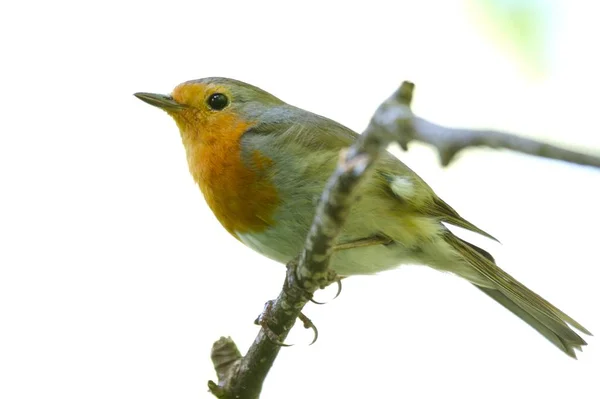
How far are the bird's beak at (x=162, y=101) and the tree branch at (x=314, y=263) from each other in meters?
1.43

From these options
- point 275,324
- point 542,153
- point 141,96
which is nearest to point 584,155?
point 542,153

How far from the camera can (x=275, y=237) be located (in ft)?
12.0

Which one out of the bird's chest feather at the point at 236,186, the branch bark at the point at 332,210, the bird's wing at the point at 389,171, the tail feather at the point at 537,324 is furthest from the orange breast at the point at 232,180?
the tail feather at the point at 537,324

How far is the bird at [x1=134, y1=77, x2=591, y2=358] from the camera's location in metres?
3.62

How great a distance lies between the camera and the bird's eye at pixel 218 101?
14.2 feet

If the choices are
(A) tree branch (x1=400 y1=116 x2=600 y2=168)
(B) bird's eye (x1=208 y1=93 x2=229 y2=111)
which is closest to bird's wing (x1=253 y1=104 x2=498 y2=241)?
(B) bird's eye (x1=208 y1=93 x2=229 y2=111)

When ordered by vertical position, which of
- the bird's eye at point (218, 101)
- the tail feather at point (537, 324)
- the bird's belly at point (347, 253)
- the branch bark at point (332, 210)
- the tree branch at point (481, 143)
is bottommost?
the tree branch at point (481, 143)

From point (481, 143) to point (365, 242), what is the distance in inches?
88.9

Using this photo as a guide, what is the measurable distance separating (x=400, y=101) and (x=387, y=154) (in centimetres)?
215

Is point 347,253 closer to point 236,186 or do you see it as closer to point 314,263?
point 236,186

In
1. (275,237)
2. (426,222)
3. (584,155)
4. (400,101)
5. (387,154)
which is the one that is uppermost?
(387,154)

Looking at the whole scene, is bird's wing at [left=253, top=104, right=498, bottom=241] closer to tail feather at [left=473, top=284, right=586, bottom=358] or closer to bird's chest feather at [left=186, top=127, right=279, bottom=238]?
bird's chest feather at [left=186, top=127, right=279, bottom=238]

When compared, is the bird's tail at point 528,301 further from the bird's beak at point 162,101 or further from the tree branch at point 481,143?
the tree branch at point 481,143

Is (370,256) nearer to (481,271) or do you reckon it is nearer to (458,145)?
(481,271)
